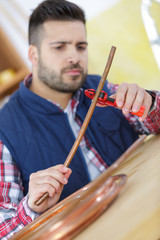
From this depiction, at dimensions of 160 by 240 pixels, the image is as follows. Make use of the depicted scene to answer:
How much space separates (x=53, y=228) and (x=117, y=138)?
303 millimetres

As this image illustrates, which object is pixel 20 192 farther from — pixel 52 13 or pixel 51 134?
pixel 52 13

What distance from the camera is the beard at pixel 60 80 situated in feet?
1.53

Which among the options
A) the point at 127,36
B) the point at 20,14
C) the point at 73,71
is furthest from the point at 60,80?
the point at 20,14

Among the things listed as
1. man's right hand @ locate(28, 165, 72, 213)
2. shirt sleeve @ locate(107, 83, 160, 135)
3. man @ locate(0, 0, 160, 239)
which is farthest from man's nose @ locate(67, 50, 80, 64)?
man's right hand @ locate(28, 165, 72, 213)

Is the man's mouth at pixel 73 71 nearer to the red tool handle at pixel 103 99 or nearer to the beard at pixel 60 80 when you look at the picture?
the beard at pixel 60 80

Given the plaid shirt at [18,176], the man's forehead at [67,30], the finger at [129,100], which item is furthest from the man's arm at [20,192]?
the man's forehead at [67,30]

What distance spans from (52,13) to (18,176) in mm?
290

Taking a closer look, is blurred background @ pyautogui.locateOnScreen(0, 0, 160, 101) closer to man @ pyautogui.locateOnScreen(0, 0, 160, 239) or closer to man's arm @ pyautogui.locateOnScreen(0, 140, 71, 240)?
man @ pyautogui.locateOnScreen(0, 0, 160, 239)

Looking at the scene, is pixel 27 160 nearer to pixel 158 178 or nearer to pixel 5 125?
pixel 5 125

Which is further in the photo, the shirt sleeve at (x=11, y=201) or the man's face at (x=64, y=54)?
the man's face at (x=64, y=54)

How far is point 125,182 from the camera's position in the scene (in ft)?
0.76

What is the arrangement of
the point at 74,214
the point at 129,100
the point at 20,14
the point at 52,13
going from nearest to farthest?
the point at 74,214
the point at 129,100
the point at 52,13
the point at 20,14

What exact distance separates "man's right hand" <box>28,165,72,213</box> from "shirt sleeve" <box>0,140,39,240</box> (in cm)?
2

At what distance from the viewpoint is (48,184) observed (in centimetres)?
28
